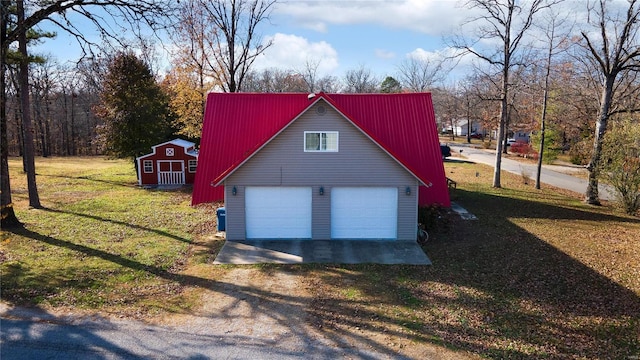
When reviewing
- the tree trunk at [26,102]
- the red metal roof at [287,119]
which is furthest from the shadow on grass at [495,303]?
the tree trunk at [26,102]

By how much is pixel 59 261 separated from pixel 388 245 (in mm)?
10917

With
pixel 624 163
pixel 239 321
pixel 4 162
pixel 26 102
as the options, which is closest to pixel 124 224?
pixel 4 162

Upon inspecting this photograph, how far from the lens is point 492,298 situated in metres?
10.9

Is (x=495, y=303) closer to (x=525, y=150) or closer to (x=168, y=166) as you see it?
(x=168, y=166)

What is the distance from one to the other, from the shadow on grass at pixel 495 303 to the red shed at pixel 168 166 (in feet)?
64.8

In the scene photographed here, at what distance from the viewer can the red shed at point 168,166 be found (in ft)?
95.7

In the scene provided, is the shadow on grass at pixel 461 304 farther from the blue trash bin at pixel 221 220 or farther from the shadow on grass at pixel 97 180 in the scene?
the shadow on grass at pixel 97 180

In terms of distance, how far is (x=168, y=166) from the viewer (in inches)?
1159

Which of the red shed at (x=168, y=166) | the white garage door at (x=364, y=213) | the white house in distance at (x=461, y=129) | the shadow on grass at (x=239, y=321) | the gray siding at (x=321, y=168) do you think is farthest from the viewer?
the white house in distance at (x=461, y=129)

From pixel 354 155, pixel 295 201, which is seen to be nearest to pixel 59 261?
pixel 295 201

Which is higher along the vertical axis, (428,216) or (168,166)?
(168,166)

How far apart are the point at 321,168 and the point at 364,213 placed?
2355 mm

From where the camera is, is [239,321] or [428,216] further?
[428,216]

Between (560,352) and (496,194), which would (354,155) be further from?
(496,194)
